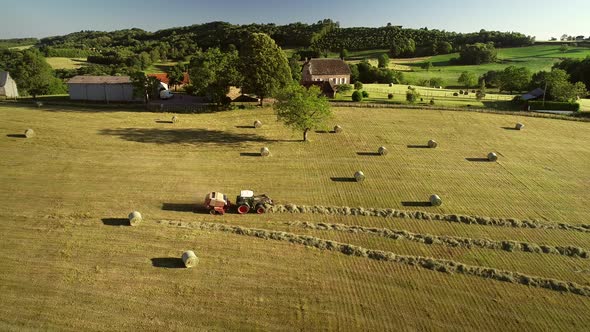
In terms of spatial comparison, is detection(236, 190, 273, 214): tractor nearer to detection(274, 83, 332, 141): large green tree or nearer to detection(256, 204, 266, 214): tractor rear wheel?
detection(256, 204, 266, 214): tractor rear wheel

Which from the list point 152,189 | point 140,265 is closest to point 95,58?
point 152,189

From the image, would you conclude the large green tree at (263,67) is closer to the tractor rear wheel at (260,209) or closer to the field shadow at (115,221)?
the tractor rear wheel at (260,209)

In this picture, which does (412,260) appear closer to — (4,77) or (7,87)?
(7,87)

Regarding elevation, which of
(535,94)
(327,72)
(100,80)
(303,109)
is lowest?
(303,109)

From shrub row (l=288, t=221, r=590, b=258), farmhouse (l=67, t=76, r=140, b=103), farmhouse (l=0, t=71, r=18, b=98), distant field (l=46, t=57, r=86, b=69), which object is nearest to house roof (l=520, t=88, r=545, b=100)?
shrub row (l=288, t=221, r=590, b=258)

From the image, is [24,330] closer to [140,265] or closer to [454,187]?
[140,265]

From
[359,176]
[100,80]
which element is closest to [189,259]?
[359,176]
